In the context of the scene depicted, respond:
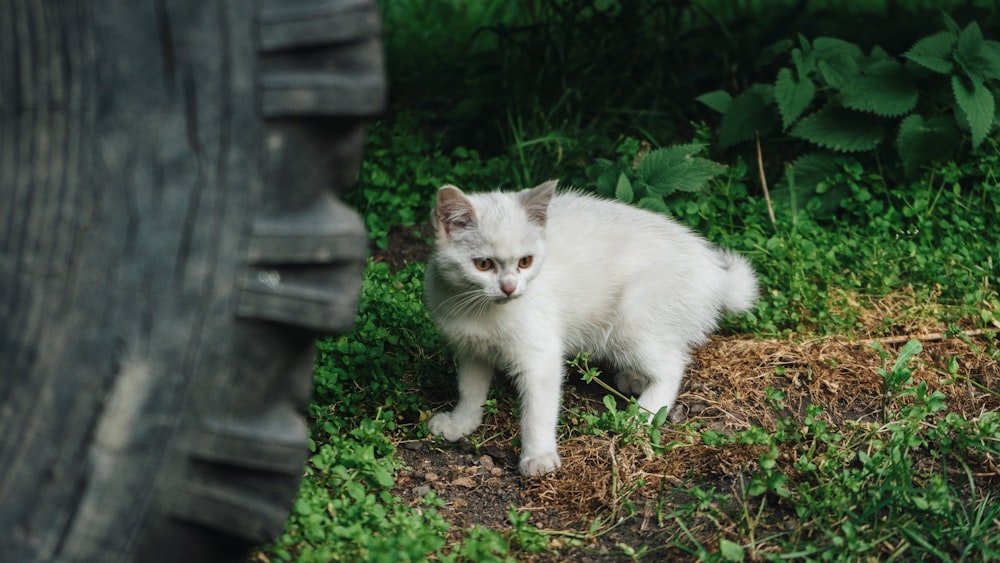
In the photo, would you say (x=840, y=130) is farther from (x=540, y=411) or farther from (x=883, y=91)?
(x=540, y=411)

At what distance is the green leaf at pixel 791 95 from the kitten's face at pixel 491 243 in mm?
1562

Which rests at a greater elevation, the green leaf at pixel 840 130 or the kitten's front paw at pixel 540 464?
the green leaf at pixel 840 130

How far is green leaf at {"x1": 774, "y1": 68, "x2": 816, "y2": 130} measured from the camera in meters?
4.26

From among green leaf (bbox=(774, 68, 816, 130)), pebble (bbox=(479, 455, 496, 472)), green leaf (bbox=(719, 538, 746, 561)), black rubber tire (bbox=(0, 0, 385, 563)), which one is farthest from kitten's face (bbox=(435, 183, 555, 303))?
green leaf (bbox=(774, 68, 816, 130))

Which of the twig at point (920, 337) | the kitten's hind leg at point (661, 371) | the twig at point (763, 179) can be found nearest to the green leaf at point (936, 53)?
the twig at point (763, 179)

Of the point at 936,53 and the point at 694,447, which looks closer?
the point at 694,447

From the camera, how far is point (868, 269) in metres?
3.90

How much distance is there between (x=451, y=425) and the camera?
127 inches

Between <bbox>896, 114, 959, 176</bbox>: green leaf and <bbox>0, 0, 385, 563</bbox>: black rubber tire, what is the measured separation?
10.7 feet

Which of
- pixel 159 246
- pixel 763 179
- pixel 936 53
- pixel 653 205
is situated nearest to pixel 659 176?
pixel 653 205

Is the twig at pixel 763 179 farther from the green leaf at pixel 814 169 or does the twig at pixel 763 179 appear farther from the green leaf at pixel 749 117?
the green leaf at pixel 814 169

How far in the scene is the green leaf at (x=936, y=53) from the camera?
4102 mm

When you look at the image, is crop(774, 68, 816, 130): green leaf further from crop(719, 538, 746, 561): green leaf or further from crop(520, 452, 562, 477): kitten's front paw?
crop(719, 538, 746, 561): green leaf

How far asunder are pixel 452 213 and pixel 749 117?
6.39 ft
